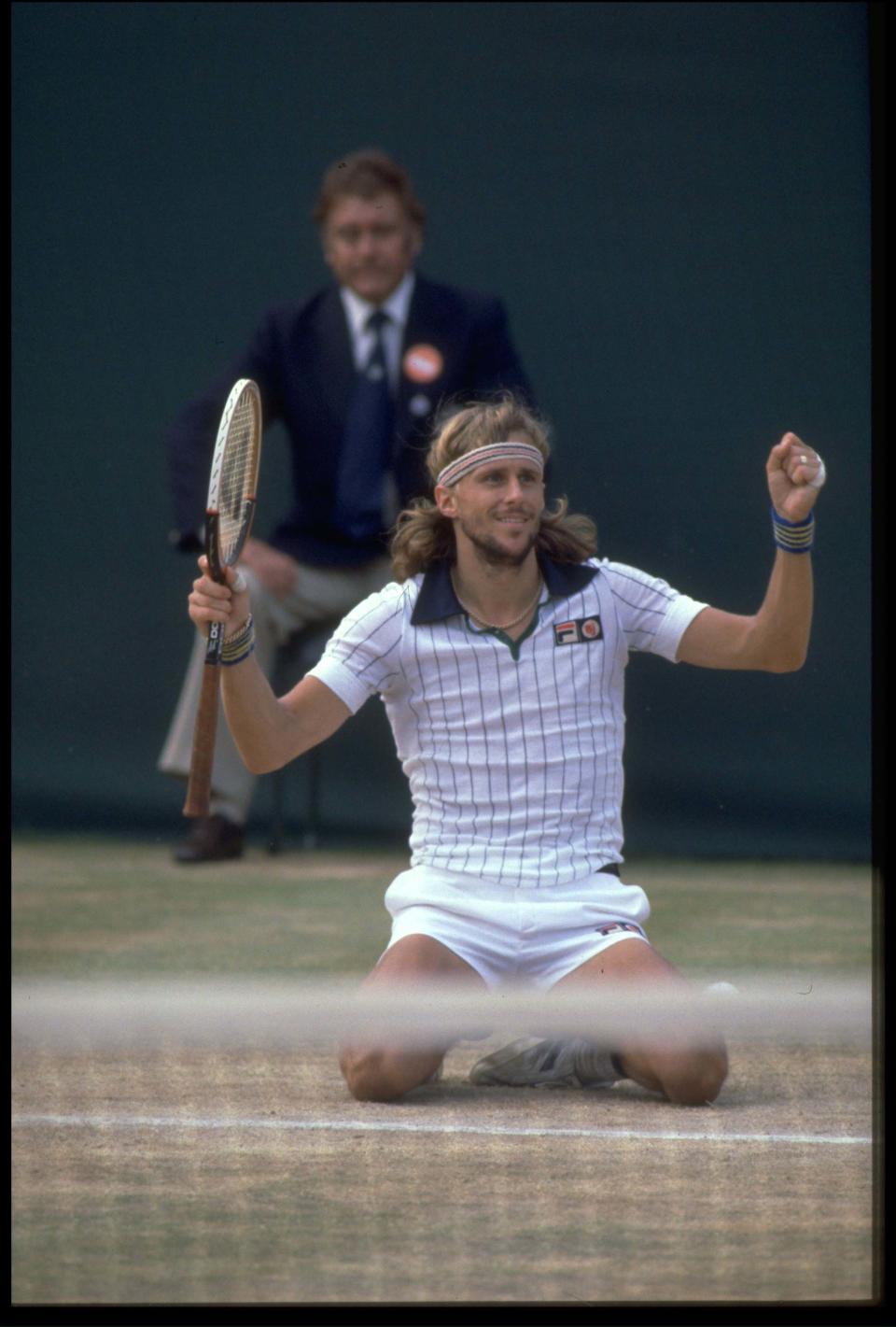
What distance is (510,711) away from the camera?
3.49 m

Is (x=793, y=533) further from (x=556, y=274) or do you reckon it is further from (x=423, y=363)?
(x=556, y=274)

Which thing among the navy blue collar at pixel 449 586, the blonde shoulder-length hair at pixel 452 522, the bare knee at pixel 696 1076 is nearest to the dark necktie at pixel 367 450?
the blonde shoulder-length hair at pixel 452 522

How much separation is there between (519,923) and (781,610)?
62 centimetres

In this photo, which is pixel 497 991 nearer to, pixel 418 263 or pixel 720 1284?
pixel 720 1284

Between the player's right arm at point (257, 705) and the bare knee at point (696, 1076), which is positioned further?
the bare knee at point (696, 1076)

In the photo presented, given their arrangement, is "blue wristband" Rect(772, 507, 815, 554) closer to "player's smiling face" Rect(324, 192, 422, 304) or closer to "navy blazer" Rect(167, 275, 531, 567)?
"navy blazer" Rect(167, 275, 531, 567)

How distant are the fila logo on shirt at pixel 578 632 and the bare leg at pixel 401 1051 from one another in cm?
52

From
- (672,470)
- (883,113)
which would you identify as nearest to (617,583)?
Result: (883,113)

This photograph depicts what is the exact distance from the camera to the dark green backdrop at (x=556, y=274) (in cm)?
601

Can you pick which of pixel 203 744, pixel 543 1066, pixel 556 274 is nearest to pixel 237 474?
pixel 203 744

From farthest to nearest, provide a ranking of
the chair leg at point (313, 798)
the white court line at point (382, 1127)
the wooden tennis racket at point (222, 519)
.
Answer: the chair leg at point (313, 798) < the wooden tennis racket at point (222, 519) < the white court line at point (382, 1127)

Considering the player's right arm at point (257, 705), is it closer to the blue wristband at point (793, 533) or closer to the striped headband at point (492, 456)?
the striped headband at point (492, 456)

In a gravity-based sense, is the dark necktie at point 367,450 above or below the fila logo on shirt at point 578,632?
above

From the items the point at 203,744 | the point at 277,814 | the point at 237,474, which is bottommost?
the point at 277,814
